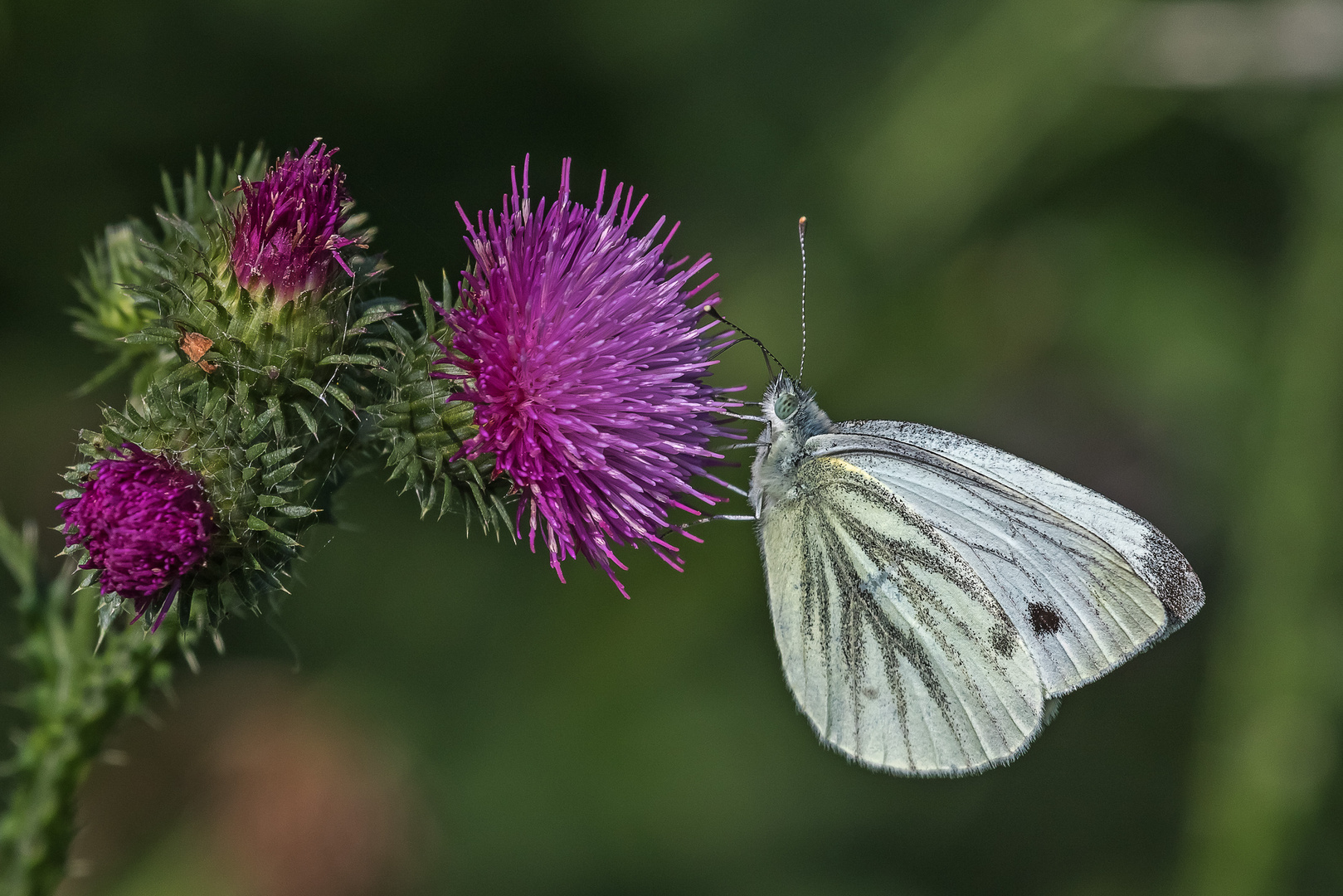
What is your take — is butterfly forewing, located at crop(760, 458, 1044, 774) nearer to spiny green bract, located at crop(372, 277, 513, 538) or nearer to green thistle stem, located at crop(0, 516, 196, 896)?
spiny green bract, located at crop(372, 277, 513, 538)

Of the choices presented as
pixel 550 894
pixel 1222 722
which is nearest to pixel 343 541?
pixel 550 894

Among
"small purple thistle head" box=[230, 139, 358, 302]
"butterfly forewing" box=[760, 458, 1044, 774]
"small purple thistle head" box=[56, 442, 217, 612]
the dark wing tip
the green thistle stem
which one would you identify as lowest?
the green thistle stem

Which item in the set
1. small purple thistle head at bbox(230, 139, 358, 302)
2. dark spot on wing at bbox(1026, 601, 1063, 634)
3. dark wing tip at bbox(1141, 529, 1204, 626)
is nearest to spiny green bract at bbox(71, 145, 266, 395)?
small purple thistle head at bbox(230, 139, 358, 302)

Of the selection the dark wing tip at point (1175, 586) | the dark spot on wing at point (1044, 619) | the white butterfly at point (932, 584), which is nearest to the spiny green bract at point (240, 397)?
the white butterfly at point (932, 584)

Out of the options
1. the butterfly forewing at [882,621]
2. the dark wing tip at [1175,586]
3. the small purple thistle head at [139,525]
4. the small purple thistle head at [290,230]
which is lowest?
the small purple thistle head at [139,525]

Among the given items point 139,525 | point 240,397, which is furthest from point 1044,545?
point 139,525

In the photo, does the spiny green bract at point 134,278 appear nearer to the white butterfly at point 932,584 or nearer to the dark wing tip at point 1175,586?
the white butterfly at point 932,584

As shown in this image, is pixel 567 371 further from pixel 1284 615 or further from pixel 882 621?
pixel 1284 615
